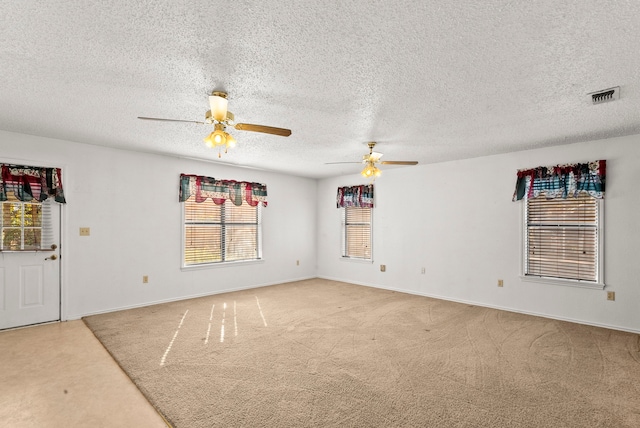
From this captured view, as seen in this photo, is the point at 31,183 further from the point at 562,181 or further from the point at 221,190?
the point at 562,181

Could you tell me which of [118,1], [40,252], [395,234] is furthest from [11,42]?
[395,234]

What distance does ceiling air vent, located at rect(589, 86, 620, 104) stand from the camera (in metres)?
2.67

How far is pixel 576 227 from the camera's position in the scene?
444cm

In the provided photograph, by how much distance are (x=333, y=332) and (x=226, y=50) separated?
3.14 m

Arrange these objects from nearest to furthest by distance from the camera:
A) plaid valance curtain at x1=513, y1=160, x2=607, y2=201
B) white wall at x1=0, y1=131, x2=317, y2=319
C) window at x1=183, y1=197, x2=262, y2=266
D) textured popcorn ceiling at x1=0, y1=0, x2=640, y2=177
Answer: textured popcorn ceiling at x1=0, y1=0, x2=640, y2=177, plaid valance curtain at x1=513, y1=160, x2=607, y2=201, white wall at x1=0, y1=131, x2=317, y2=319, window at x1=183, y1=197, x2=262, y2=266

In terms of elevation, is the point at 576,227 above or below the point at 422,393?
above

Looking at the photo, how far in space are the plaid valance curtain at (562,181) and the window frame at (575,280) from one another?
17cm

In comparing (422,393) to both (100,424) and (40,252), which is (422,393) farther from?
(40,252)

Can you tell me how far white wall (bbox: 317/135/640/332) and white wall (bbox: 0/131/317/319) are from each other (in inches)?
114

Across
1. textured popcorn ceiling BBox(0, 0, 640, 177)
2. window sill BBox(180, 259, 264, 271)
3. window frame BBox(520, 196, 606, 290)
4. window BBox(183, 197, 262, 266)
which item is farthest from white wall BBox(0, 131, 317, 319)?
window frame BBox(520, 196, 606, 290)

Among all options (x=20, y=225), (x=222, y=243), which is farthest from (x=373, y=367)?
(x=20, y=225)

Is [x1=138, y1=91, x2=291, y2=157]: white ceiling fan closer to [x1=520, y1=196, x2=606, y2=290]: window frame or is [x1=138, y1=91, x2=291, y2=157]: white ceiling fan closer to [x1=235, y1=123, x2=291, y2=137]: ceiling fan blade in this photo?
[x1=235, y1=123, x2=291, y2=137]: ceiling fan blade

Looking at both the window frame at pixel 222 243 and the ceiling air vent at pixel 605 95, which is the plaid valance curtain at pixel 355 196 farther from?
the ceiling air vent at pixel 605 95

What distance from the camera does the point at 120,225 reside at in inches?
193
